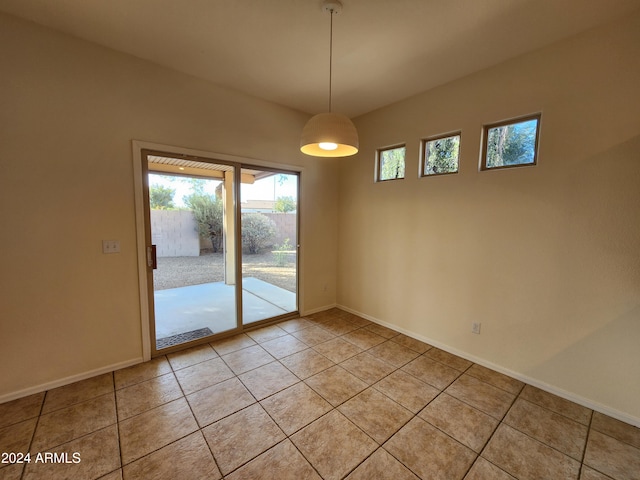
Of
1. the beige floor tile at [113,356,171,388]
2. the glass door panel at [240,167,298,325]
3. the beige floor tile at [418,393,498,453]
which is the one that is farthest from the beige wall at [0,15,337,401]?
the beige floor tile at [418,393,498,453]

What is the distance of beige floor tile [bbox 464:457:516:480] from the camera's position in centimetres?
153

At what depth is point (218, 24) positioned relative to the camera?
2.03 metres

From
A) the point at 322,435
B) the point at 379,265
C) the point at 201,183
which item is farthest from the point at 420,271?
the point at 201,183

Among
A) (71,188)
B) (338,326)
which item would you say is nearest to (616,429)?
(338,326)

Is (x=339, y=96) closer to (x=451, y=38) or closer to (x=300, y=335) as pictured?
(x=451, y=38)

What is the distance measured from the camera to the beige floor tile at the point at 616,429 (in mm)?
1809

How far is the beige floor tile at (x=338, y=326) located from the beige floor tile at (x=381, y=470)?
1.74 meters

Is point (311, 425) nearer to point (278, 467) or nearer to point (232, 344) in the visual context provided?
point (278, 467)

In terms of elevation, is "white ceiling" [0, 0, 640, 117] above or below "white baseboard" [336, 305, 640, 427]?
above

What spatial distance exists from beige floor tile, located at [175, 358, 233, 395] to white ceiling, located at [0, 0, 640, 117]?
2.89m

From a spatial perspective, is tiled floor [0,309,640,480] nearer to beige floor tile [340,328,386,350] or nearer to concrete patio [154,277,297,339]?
beige floor tile [340,328,386,350]

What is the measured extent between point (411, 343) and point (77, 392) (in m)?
3.20

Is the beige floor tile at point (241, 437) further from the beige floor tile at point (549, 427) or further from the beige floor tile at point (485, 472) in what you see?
the beige floor tile at point (549, 427)

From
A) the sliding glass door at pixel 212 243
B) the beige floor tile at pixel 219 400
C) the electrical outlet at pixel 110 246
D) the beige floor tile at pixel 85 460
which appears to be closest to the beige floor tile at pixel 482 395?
the beige floor tile at pixel 219 400
